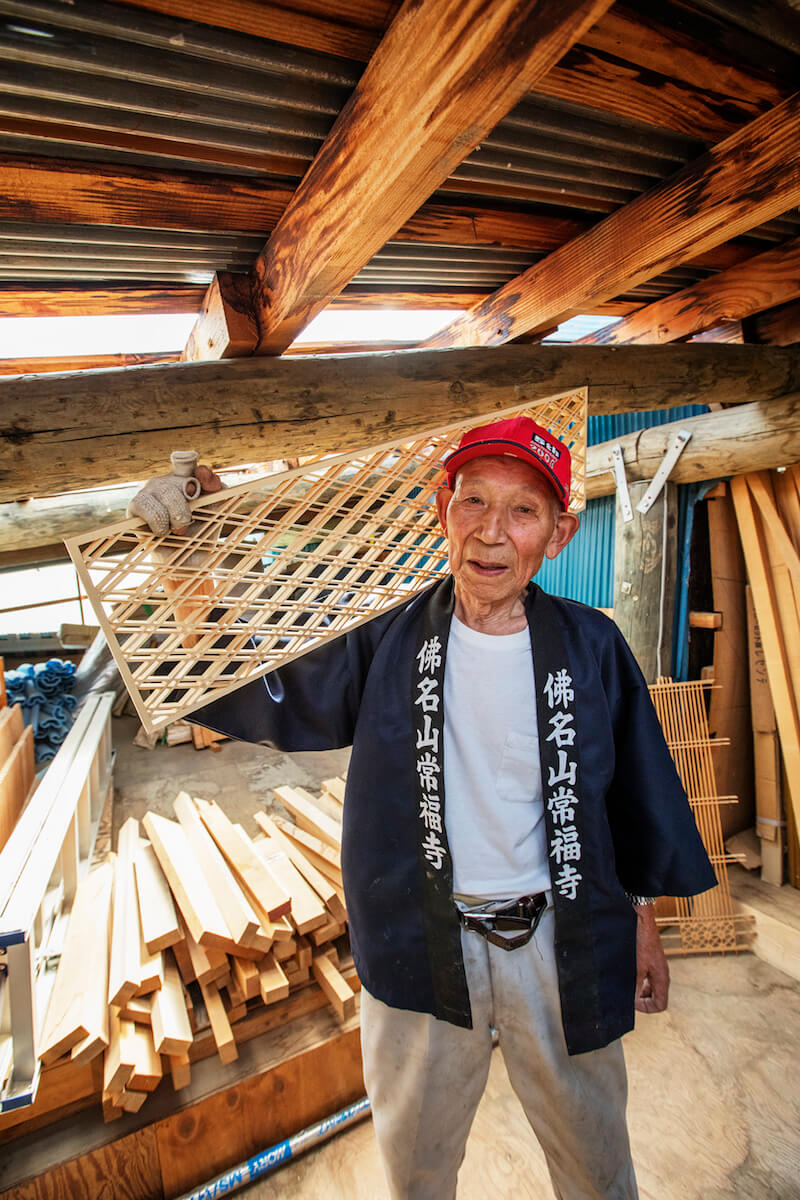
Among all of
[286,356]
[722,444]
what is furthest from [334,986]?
[722,444]

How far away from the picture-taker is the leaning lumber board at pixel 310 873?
276cm

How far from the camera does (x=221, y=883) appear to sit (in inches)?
109

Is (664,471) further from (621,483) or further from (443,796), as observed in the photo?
(443,796)

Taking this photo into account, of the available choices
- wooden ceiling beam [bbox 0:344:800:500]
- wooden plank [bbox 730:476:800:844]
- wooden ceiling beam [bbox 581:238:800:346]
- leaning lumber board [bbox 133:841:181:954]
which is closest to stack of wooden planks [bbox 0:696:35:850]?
leaning lumber board [bbox 133:841:181:954]

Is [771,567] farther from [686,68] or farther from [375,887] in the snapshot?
[375,887]

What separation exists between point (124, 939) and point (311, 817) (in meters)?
1.29

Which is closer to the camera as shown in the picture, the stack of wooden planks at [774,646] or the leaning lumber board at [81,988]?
the leaning lumber board at [81,988]

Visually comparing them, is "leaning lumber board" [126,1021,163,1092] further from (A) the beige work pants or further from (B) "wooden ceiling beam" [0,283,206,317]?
(B) "wooden ceiling beam" [0,283,206,317]

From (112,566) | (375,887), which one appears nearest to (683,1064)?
(375,887)

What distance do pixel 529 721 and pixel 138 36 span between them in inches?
69.7

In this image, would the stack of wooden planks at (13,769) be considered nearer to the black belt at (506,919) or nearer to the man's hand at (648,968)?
the black belt at (506,919)

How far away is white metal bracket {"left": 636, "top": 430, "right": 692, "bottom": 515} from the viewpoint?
3.93 m

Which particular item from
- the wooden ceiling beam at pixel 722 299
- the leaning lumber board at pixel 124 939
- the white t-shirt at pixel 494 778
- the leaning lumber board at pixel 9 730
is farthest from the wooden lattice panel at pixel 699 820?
the leaning lumber board at pixel 9 730

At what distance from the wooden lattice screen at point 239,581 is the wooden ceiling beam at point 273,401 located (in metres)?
0.49
